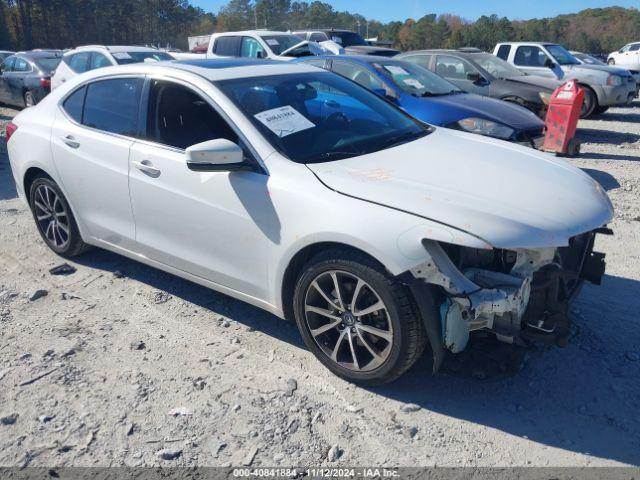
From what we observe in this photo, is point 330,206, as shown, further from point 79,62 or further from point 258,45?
point 79,62

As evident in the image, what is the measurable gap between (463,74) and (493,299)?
9.21 meters

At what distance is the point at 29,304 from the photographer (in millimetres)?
4195

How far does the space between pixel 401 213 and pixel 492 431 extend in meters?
1.18

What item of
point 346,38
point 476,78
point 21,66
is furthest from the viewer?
point 346,38

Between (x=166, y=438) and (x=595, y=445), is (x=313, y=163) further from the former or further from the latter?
(x=595, y=445)

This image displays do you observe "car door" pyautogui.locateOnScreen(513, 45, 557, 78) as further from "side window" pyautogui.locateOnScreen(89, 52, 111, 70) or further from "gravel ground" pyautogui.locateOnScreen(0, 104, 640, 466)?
"gravel ground" pyautogui.locateOnScreen(0, 104, 640, 466)

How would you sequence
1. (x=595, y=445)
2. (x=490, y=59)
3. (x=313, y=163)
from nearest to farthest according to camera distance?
(x=595, y=445)
(x=313, y=163)
(x=490, y=59)

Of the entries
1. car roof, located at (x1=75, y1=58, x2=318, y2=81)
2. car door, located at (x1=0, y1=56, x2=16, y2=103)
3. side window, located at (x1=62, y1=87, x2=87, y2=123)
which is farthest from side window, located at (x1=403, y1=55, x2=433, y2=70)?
car door, located at (x1=0, y1=56, x2=16, y2=103)

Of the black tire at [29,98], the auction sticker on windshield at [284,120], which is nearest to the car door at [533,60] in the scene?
the auction sticker on windshield at [284,120]

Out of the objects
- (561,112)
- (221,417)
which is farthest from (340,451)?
(561,112)

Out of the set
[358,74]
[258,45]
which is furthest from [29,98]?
[358,74]

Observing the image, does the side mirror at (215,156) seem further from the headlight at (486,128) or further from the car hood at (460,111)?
the headlight at (486,128)

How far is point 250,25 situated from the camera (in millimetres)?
79250

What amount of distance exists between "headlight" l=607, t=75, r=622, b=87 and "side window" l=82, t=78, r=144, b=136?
11935 mm
